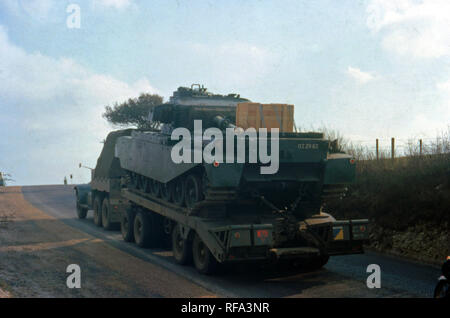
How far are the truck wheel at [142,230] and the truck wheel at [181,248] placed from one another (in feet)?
5.93

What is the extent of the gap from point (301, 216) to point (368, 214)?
13.4ft

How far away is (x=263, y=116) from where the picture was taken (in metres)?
10.6

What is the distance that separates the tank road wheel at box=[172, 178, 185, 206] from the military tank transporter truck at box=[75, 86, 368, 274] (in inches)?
0.8

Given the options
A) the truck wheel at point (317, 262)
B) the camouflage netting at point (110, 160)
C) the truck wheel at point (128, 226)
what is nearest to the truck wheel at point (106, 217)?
the camouflage netting at point (110, 160)

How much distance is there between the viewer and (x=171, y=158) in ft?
36.1

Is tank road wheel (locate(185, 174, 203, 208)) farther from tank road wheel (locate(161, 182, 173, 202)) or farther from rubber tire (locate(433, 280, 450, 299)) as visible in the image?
rubber tire (locate(433, 280, 450, 299))

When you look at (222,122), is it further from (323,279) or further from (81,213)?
(81,213)

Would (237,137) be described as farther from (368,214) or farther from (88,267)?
(368,214)

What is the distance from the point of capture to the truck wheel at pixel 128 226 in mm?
14391

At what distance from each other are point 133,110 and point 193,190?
35.3 meters

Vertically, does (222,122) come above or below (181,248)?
above

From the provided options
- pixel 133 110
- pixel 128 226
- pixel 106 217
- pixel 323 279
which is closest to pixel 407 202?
pixel 323 279
